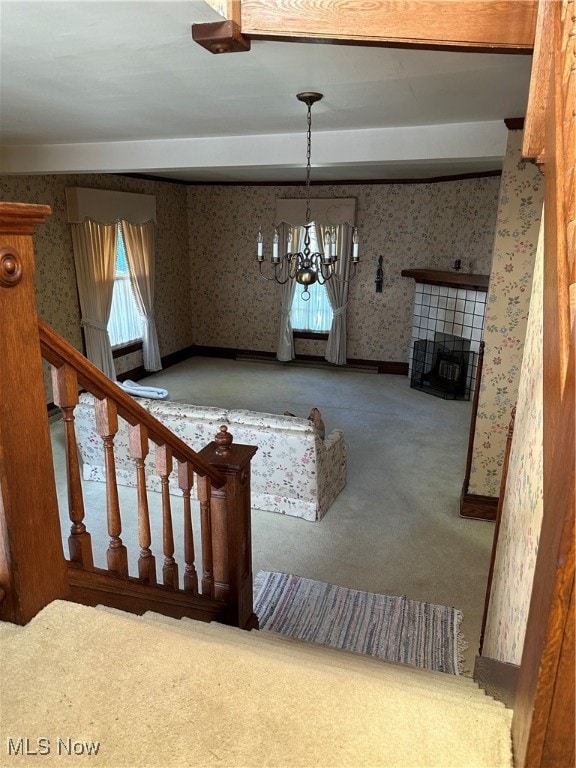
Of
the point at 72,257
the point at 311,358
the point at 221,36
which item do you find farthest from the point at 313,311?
the point at 221,36

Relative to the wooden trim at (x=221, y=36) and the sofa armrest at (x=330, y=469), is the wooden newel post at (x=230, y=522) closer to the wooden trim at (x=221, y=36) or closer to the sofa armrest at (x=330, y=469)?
the wooden trim at (x=221, y=36)

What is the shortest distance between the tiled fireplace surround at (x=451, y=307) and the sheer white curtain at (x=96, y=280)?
3.95 m

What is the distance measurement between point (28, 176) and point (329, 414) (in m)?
4.15

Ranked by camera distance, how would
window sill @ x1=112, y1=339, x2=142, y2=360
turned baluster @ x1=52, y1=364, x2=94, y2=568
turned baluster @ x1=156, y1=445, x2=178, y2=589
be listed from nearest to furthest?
turned baluster @ x1=52, y1=364, x2=94, y2=568
turned baluster @ x1=156, y1=445, x2=178, y2=589
window sill @ x1=112, y1=339, x2=142, y2=360

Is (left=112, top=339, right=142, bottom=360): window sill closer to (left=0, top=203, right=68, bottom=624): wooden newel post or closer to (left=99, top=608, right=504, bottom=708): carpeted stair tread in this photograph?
(left=99, top=608, right=504, bottom=708): carpeted stair tread

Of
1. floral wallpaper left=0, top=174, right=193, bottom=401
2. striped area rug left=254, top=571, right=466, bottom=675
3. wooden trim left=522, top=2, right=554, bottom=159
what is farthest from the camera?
floral wallpaper left=0, top=174, right=193, bottom=401

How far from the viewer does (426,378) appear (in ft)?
24.8

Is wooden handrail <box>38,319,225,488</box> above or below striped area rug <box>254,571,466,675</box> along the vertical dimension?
above

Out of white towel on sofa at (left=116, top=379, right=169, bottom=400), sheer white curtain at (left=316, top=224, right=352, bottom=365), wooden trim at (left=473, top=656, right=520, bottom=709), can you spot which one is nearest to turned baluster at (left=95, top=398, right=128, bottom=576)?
wooden trim at (left=473, top=656, right=520, bottom=709)

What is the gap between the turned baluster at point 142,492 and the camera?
1.71 m

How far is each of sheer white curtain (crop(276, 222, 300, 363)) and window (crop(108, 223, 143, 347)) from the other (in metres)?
2.15

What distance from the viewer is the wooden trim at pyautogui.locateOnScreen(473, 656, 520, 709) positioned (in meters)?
1.10

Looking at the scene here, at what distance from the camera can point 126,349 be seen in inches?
289

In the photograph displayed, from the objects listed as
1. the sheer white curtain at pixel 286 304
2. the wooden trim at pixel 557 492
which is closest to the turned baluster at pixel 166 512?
the wooden trim at pixel 557 492
